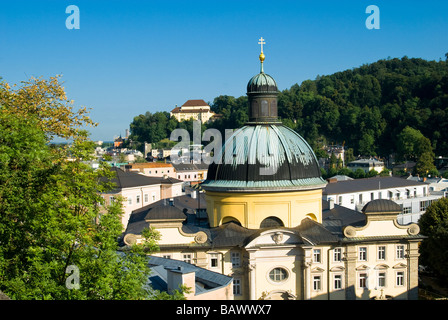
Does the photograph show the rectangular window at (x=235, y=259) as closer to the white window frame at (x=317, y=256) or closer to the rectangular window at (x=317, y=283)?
the white window frame at (x=317, y=256)

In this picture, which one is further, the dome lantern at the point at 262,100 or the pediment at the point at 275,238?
the dome lantern at the point at 262,100

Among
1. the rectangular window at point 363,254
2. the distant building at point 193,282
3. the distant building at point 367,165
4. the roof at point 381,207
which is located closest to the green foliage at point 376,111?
the distant building at point 367,165

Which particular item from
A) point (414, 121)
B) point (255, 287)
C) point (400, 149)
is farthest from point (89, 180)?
point (414, 121)

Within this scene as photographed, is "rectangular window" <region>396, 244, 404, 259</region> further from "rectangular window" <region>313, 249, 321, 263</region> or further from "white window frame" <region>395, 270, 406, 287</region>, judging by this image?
"rectangular window" <region>313, 249, 321, 263</region>

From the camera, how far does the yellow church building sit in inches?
1507

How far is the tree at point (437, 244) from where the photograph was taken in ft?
161

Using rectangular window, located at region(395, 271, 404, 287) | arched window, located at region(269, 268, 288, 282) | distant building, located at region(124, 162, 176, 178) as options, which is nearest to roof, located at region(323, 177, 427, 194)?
rectangular window, located at region(395, 271, 404, 287)

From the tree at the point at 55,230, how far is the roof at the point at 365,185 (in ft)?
199

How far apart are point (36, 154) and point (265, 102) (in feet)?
75.7

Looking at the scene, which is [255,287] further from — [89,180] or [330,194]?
[330,194]

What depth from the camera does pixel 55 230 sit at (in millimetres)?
20109

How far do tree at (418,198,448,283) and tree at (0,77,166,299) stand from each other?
33.4m

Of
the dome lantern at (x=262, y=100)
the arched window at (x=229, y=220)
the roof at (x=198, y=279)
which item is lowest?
the roof at (x=198, y=279)

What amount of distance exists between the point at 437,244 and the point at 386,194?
126 ft
